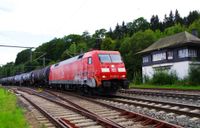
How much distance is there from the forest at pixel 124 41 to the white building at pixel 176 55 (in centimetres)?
1487

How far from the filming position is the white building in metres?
43.5

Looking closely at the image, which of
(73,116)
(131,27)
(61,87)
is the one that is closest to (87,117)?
(73,116)

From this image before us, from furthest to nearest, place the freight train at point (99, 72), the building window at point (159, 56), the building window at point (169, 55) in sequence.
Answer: the building window at point (159, 56)
the building window at point (169, 55)
the freight train at point (99, 72)

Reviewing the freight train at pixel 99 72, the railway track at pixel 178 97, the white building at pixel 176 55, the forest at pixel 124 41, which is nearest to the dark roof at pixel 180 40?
the white building at pixel 176 55

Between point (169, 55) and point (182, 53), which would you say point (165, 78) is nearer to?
point (182, 53)

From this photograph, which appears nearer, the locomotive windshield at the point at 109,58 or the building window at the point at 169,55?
the locomotive windshield at the point at 109,58

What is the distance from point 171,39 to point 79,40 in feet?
273

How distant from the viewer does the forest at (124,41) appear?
243 ft

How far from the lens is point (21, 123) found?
10516 millimetres

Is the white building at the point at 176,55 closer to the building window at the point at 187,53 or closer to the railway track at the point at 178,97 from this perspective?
the building window at the point at 187,53

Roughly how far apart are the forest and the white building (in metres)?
14.9

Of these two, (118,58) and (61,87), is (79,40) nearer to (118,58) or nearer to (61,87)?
(61,87)

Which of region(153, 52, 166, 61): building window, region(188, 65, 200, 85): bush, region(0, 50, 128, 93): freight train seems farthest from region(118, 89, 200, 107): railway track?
region(153, 52, 166, 61): building window

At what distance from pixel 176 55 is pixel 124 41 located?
3612cm
